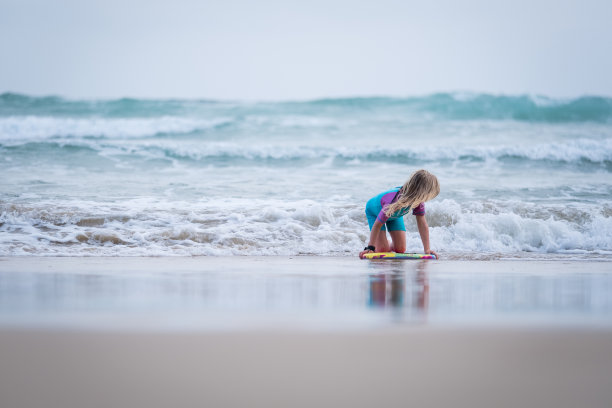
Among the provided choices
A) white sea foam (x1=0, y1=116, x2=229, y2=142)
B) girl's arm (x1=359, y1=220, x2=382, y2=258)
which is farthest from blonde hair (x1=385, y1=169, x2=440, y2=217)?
white sea foam (x1=0, y1=116, x2=229, y2=142)

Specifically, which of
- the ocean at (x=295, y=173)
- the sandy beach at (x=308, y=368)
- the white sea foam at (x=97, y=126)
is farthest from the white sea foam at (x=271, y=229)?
the white sea foam at (x=97, y=126)

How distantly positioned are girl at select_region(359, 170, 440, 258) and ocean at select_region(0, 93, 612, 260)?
534 mm

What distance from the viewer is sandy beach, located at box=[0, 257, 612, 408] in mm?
1491

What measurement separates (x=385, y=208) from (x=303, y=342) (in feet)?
11.4

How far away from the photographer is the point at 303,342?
1.98m

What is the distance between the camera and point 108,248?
5.73m

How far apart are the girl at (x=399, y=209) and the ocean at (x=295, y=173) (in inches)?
21.0

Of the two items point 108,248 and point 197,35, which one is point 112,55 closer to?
point 197,35

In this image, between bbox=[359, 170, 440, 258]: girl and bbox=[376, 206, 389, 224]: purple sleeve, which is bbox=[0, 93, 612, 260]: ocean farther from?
bbox=[376, 206, 389, 224]: purple sleeve

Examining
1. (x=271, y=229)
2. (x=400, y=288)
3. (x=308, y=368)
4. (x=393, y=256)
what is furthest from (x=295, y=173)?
(x=308, y=368)

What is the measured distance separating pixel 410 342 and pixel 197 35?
20045mm

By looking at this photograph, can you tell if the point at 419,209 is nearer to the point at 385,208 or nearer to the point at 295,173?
the point at 385,208

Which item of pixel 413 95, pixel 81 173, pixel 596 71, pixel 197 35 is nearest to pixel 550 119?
pixel 596 71

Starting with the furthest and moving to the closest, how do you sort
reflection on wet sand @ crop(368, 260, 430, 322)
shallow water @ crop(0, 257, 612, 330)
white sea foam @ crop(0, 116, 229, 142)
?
white sea foam @ crop(0, 116, 229, 142) < reflection on wet sand @ crop(368, 260, 430, 322) < shallow water @ crop(0, 257, 612, 330)
